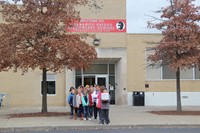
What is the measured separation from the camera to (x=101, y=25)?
2905cm

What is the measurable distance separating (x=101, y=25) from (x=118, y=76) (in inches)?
158

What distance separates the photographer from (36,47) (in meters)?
19.2

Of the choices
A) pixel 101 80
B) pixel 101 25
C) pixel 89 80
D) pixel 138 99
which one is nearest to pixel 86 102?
pixel 138 99

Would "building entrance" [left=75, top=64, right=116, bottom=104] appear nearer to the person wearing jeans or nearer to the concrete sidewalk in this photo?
the concrete sidewalk

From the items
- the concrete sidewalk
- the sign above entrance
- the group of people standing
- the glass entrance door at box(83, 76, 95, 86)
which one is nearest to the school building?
the sign above entrance

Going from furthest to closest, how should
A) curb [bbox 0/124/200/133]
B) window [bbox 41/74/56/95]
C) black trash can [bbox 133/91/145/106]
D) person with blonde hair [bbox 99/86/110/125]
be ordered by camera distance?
window [bbox 41/74/56/95], black trash can [bbox 133/91/145/106], person with blonde hair [bbox 99/86/110/125], curb [bbox 0/124/200/133]

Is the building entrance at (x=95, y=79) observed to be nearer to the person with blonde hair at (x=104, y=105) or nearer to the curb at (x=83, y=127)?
the person with blonde hair at (x=104, y=105)

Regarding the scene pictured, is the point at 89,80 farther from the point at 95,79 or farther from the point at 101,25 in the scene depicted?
the point at 101,25

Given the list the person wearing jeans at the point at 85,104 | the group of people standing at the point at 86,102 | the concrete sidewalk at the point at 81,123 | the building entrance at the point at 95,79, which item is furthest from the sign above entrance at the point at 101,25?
the concrete sidewalk at the point at 81,123

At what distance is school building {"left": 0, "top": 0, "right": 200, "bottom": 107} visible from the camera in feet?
94.1

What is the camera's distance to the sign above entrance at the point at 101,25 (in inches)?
1133

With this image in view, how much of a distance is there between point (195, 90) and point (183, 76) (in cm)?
134

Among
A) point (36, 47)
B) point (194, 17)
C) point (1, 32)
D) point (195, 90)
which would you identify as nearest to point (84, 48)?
point (36, 47)

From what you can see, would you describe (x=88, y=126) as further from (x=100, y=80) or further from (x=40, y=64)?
(x=100, y=80)
